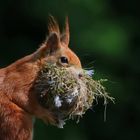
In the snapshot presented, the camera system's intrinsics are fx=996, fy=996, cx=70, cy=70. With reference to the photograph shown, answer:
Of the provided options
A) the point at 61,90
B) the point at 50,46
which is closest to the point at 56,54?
the point at 50,46

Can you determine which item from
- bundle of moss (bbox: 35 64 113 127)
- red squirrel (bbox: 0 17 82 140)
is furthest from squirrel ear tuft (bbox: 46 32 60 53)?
bundle of moss (bbox: 35 64 113 127)

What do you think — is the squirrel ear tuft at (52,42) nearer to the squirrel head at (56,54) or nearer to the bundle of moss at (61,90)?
the squirrel head at (56,54)

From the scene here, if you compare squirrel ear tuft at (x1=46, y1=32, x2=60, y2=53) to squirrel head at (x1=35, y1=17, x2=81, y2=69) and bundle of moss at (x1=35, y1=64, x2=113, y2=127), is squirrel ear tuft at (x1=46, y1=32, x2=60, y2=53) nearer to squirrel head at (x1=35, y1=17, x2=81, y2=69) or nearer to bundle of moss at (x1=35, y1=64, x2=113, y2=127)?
squirrel head at (x1=35, y1=17, x2=81, y2=69)

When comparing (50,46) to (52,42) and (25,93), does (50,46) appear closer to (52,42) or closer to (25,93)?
(52,42)

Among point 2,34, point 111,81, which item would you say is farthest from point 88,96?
point 2,34

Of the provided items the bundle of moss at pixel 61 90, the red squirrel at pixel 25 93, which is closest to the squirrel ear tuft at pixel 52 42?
the red squirrel at pixel 25 93

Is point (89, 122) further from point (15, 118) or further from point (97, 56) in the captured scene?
point (15, 118)

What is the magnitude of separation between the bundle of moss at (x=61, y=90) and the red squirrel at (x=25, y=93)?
0.04 meters

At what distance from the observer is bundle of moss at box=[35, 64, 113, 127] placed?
603 cm

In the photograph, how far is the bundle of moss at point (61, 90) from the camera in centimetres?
603

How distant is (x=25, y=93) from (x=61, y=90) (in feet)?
0.76

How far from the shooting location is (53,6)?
34.1 ft

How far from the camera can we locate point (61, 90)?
604 cm

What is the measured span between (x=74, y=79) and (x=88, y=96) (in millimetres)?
197
